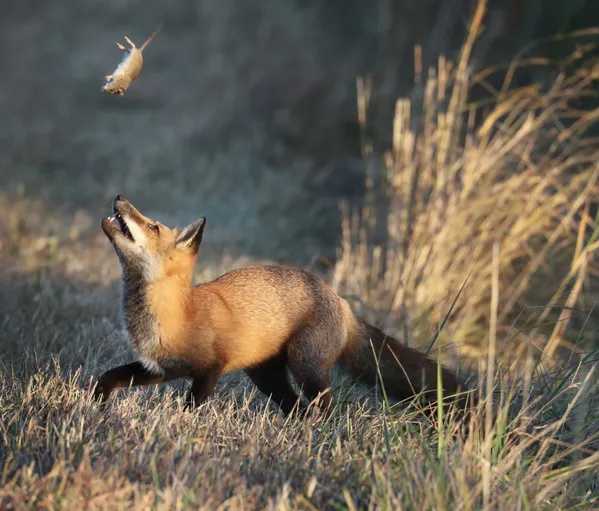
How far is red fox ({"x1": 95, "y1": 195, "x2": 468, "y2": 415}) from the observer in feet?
Result: 13.0

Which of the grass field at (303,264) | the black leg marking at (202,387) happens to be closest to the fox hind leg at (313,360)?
the grass field at (303,264)

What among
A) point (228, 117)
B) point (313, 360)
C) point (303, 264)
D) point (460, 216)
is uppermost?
point (228, 117)

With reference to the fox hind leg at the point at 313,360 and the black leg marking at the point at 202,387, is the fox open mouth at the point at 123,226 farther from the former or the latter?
the fox hind leg at the point at 313,360

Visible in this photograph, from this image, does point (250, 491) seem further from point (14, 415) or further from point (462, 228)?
point (462, 228)

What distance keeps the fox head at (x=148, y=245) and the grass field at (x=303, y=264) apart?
587 mm

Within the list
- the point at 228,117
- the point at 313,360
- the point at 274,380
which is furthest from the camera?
the point at 228,117

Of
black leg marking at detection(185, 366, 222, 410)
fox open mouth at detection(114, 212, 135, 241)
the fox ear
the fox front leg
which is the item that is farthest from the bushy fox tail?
fox open mouth at detection(114, 212, 135, 241)

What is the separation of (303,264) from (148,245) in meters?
4.56

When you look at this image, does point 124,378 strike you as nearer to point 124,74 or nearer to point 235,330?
point 235,330

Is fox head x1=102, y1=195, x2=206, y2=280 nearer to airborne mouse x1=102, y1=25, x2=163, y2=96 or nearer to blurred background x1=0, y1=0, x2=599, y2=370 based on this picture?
airborne mouse x1=102, y1=25, x2=163, y2=96

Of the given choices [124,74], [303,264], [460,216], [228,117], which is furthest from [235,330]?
[228,117]

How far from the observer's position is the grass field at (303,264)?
123 inches

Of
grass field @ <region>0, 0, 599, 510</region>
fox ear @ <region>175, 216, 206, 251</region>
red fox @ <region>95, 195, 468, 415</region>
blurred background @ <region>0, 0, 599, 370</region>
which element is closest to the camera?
grass field @ <region>0, 0, 599, 510</region>

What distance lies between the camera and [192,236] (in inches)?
161
